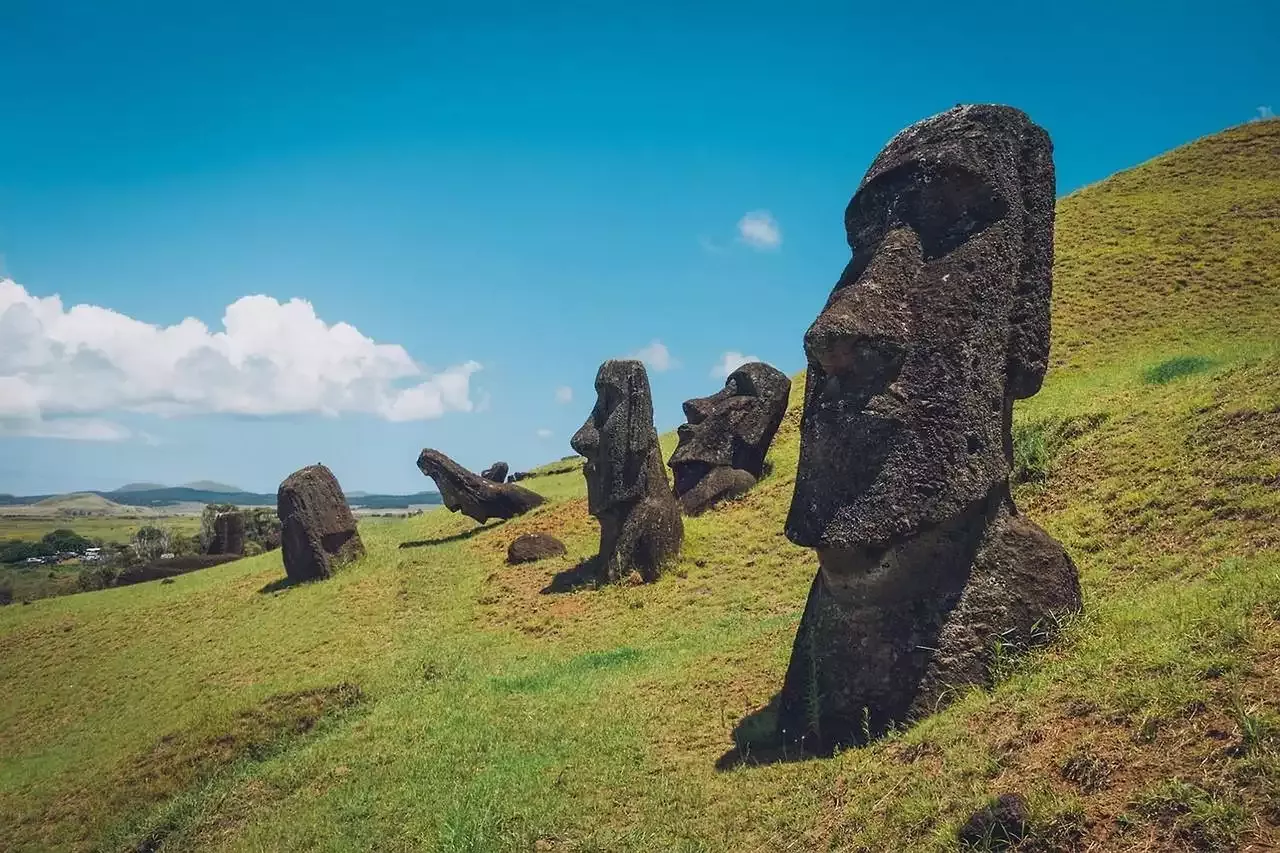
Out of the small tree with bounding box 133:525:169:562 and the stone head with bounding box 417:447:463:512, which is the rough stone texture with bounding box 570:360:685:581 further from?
the small tree with bounding box 133:525:169:562

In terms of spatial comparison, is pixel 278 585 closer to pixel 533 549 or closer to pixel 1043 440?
pixel 533 549

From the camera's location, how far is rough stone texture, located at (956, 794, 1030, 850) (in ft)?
15.1

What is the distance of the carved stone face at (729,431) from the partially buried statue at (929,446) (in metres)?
15.1

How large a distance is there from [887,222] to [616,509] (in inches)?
421

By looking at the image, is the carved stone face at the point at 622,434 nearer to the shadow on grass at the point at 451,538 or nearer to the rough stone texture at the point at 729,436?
the rough stone texture at the point at 729,436

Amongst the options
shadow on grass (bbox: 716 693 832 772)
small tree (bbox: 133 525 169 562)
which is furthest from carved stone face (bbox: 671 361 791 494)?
small tree (bbox: 133 525 169 562)

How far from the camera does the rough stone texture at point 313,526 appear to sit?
23016 millimetres

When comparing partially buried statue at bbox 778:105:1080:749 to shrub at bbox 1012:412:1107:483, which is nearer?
partially buried statue at bbox 778:105:1080:749

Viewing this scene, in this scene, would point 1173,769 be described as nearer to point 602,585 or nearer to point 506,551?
point 602,585

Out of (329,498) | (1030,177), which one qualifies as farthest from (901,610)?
(329,498)

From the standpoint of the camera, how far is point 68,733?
49.3 feet

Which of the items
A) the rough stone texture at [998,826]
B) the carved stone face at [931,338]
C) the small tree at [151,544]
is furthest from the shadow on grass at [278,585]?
the small tree at [151,544]

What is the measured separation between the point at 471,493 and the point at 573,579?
9478 millimetres

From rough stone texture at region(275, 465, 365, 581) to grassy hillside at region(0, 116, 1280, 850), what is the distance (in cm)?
97
